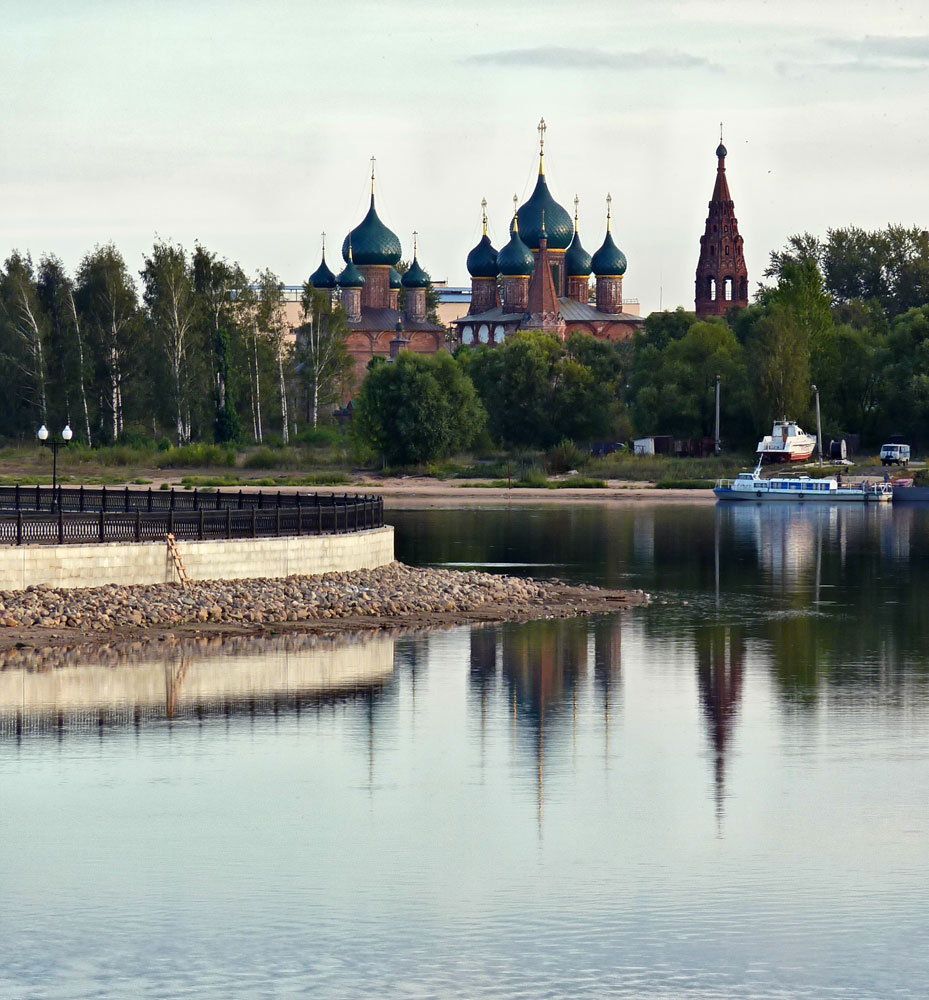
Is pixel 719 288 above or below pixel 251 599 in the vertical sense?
above

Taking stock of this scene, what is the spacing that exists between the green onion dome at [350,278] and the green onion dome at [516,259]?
9.66m

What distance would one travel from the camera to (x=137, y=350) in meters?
89.1

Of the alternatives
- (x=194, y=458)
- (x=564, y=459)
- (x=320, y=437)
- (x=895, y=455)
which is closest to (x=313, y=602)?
(x=194, y=458)

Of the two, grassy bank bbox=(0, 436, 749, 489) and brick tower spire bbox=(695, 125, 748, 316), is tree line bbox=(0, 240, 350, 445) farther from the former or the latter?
brick tower spire bbox=(695, 125, 748, 316)

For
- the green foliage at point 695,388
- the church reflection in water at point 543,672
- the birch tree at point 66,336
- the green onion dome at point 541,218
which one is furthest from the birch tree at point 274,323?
the church reflection in water at point 543,672

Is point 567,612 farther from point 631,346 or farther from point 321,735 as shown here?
point 631,346

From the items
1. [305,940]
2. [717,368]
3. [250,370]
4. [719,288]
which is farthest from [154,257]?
[305,940]

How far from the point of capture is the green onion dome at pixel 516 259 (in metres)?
119

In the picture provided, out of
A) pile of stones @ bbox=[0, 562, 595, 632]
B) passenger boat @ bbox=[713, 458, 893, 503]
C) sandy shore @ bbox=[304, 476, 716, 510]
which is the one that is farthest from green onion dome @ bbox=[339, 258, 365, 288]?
pile of stones @ bbox=[0, 562, 595, 632]

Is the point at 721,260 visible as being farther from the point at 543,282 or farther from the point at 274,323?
the point at 274,323

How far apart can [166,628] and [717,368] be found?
65042mm

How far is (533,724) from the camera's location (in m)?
20.4

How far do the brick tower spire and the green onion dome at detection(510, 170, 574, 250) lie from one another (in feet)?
34.7

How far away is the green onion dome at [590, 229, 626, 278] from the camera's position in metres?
125
